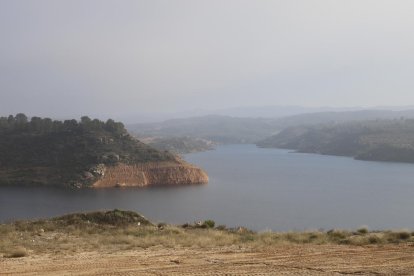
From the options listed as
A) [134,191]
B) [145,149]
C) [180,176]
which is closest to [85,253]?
[134,191]

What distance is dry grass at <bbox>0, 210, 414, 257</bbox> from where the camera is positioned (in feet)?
44.0

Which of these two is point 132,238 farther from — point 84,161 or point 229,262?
point 84,161

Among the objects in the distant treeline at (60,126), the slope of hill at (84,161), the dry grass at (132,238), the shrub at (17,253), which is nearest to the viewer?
the shrub at (17,253)

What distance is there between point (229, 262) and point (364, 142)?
429 feet

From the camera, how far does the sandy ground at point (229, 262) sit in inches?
385

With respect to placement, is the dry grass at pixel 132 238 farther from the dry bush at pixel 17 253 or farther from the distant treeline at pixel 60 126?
the distant treeline at pixel 60 126

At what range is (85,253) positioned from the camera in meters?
12.3

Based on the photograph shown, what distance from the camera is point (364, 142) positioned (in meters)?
134

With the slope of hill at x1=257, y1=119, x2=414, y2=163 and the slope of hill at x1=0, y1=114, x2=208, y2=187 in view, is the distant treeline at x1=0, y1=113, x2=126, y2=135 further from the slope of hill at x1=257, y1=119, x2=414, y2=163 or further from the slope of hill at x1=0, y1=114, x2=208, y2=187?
the slope of hill at x1=257, y1=119, x2=414, y2=163

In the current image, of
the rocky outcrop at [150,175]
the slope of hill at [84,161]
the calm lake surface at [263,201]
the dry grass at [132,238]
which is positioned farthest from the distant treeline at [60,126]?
the dry grass at [132,238]

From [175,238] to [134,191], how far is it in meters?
56.4

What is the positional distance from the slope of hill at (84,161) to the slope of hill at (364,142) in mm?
54374

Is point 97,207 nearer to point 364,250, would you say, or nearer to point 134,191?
point 134,191

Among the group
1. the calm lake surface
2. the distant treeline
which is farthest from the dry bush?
the distant treeline
